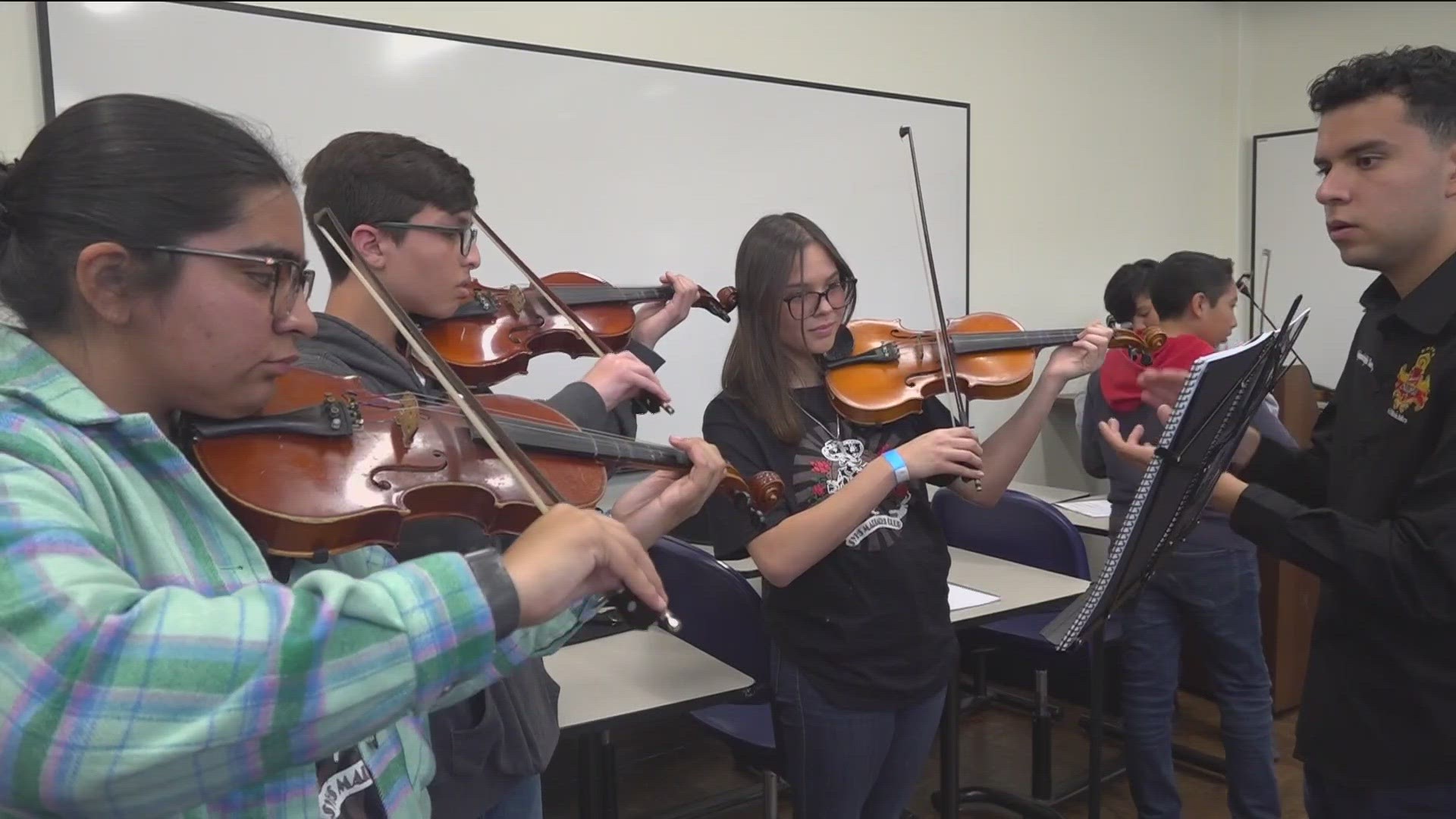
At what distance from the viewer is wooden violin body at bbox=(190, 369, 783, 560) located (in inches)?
32.5

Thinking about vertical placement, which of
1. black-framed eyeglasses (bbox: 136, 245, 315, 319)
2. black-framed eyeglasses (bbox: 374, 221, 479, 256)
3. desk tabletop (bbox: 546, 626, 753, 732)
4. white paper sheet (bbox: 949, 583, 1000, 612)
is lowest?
desk tabletop (bbox: 546, 626, 753, 732)

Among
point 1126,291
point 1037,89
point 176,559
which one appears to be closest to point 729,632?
point 176,559

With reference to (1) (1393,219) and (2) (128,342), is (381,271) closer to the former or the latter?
(2) (128,342)

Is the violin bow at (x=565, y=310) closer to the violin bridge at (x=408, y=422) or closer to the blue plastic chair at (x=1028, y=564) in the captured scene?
the violin bridge at (x=408, y=422)

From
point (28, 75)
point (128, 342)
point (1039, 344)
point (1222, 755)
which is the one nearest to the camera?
point (128, 342)

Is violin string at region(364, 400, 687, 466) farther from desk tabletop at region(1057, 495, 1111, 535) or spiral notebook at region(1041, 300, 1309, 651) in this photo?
desk tabletop at region(1057, 495, 1111, 535)

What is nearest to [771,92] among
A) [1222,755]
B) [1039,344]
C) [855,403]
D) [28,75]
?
[1039,344]

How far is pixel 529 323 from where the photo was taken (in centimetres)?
175

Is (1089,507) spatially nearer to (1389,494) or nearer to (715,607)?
(715,607)

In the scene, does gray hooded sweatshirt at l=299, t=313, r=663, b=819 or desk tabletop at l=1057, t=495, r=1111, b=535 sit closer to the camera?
gray hooded sweatshirt at l=299, t=313, r=663, b=819

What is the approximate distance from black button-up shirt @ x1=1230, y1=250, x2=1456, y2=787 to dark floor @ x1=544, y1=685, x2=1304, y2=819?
1.52m

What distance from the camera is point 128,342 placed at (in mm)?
708

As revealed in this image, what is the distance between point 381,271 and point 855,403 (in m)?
0.83

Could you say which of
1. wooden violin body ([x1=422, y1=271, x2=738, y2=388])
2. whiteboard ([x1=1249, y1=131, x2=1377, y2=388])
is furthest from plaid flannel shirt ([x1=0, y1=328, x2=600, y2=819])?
whiteboard ([x1=1249, y1=131, x2=1377, y2=388])
